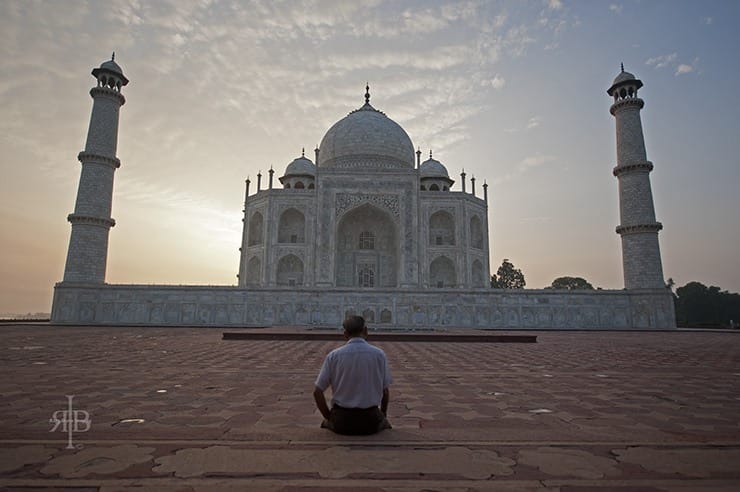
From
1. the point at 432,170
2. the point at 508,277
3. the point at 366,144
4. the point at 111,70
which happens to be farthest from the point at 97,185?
the point at 508,277

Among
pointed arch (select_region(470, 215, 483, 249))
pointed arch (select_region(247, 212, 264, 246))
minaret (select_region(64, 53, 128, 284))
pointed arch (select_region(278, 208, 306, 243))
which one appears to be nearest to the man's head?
minaret (select_region(64, 53, 128, 284))

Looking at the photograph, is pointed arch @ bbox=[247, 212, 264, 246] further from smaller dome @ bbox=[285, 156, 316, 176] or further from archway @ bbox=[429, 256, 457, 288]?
archway @ bbox=[429, 256, 457, 288]

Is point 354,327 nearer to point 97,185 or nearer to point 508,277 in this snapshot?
point 97,185

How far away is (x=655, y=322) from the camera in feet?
70.5

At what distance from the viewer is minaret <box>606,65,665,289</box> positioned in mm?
22156

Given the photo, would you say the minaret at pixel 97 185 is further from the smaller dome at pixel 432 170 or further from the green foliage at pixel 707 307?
the green foliage at pixel 707 307

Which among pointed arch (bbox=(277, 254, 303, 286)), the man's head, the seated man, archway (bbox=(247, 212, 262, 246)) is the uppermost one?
archway (bbox=(247, 212, 262, 246))

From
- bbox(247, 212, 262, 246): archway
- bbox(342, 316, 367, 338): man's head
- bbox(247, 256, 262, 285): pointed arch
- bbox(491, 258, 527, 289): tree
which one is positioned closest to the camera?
bbox(342, 316, 367, 338): man's head

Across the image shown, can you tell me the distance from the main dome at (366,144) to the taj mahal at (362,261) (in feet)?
6.04

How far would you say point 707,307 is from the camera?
3406 cm

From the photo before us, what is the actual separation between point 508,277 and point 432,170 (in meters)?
18.3

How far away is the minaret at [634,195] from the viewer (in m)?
22.2

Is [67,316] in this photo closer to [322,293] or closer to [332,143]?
[322,293]

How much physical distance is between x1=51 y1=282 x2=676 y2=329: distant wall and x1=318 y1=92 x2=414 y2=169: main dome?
38.0 ft
